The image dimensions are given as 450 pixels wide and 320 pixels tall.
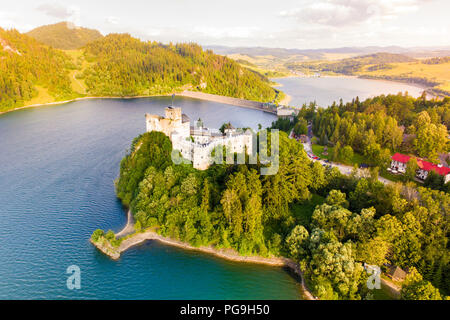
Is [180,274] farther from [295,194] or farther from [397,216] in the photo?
[397,216]

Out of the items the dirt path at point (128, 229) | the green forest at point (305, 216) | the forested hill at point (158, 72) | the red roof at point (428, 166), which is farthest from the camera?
the forested hill at point (158, 72)

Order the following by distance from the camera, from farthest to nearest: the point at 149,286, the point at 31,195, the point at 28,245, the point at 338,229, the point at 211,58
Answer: the point at 211,58 → the point at 31,195 → the point at 28,245 → the point at 338,229 → the point at 149,286

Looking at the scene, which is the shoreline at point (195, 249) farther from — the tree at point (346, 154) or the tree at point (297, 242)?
the tree at point (346, 154)

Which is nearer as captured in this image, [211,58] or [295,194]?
[295,194]

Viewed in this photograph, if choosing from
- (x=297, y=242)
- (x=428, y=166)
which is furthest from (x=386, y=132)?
(x=297, y=242)

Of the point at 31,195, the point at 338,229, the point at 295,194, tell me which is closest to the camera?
the point at 338,229

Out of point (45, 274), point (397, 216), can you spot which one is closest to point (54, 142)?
point (45, 274)

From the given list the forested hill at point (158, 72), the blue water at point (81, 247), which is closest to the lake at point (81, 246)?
the blue water at point (81, 247)

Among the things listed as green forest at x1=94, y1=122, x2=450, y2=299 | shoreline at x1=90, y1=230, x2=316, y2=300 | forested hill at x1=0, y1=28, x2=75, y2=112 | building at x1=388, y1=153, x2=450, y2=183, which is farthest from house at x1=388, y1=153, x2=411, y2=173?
forested hill at x1=0, y1=28, x2=75, y2=112
